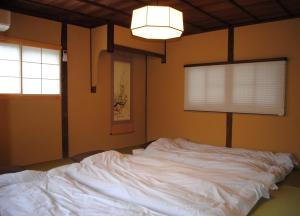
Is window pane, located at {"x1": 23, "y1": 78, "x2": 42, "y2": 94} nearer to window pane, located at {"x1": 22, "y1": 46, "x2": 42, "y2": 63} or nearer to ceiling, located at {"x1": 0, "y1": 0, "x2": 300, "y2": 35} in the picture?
window pane, located at {"x1": 22, "y1": 46, "x2": 42, "y2": 63}

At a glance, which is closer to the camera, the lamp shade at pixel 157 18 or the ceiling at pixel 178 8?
the lamp shade at pixel 157 18

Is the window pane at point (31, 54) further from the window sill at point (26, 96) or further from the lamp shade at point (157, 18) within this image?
the lamp shade at point (157, 18)

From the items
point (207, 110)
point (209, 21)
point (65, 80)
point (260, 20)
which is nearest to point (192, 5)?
point (209, 21)

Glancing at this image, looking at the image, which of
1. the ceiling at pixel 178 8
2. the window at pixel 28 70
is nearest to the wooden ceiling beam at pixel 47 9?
the ceiling at pixel 178 8

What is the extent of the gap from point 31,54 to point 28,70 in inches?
11.0

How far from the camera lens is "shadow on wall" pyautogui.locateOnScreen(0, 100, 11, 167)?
13.4ft

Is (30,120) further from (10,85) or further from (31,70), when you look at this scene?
(31,70)

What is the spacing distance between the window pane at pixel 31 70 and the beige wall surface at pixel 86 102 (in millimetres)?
562

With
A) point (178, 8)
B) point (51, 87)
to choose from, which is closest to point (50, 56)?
point (51, 87)

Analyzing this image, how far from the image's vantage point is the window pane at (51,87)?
4629 mm

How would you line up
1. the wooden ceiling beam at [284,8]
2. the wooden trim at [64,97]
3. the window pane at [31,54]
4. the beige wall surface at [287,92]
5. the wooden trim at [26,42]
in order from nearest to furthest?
the wooden ceiling beam at [284,8], the wooden trim at [26,42], the window pane at [31,54], the beige wall surface at [287,92], the wooden trim at [64,97]

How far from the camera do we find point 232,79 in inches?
202

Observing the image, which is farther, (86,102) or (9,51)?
(86,102)

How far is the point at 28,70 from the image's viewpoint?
4410 mm
